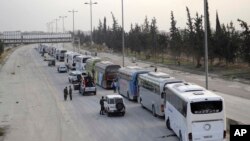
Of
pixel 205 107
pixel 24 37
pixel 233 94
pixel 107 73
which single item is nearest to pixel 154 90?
pixel 205 107

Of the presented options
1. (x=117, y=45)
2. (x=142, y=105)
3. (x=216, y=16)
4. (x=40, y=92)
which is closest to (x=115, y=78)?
(x=40, y=92)

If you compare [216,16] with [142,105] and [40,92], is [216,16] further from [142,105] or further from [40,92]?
[142,105]

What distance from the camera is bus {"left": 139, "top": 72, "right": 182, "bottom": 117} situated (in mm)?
31781

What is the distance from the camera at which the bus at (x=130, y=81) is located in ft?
136

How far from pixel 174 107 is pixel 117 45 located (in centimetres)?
11688

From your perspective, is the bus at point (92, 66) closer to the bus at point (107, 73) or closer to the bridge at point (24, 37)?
the bus at point (107, 73)

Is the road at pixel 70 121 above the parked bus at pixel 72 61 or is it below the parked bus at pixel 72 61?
below

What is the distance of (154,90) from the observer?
33312mm

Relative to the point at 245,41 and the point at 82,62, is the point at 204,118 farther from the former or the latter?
the point at 82,62

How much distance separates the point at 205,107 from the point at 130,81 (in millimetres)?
19778

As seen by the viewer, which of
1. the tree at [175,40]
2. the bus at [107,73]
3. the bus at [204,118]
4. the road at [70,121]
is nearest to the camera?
the bus at [204,118]

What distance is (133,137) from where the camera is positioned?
90.0 feet

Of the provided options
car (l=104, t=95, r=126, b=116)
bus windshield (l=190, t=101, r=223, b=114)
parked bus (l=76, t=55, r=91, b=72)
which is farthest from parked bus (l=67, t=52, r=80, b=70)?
bus windshield (l=190, t=101, r=223, b=114)

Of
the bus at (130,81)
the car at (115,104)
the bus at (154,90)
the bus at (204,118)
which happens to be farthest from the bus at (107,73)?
the bus at (204,118)
